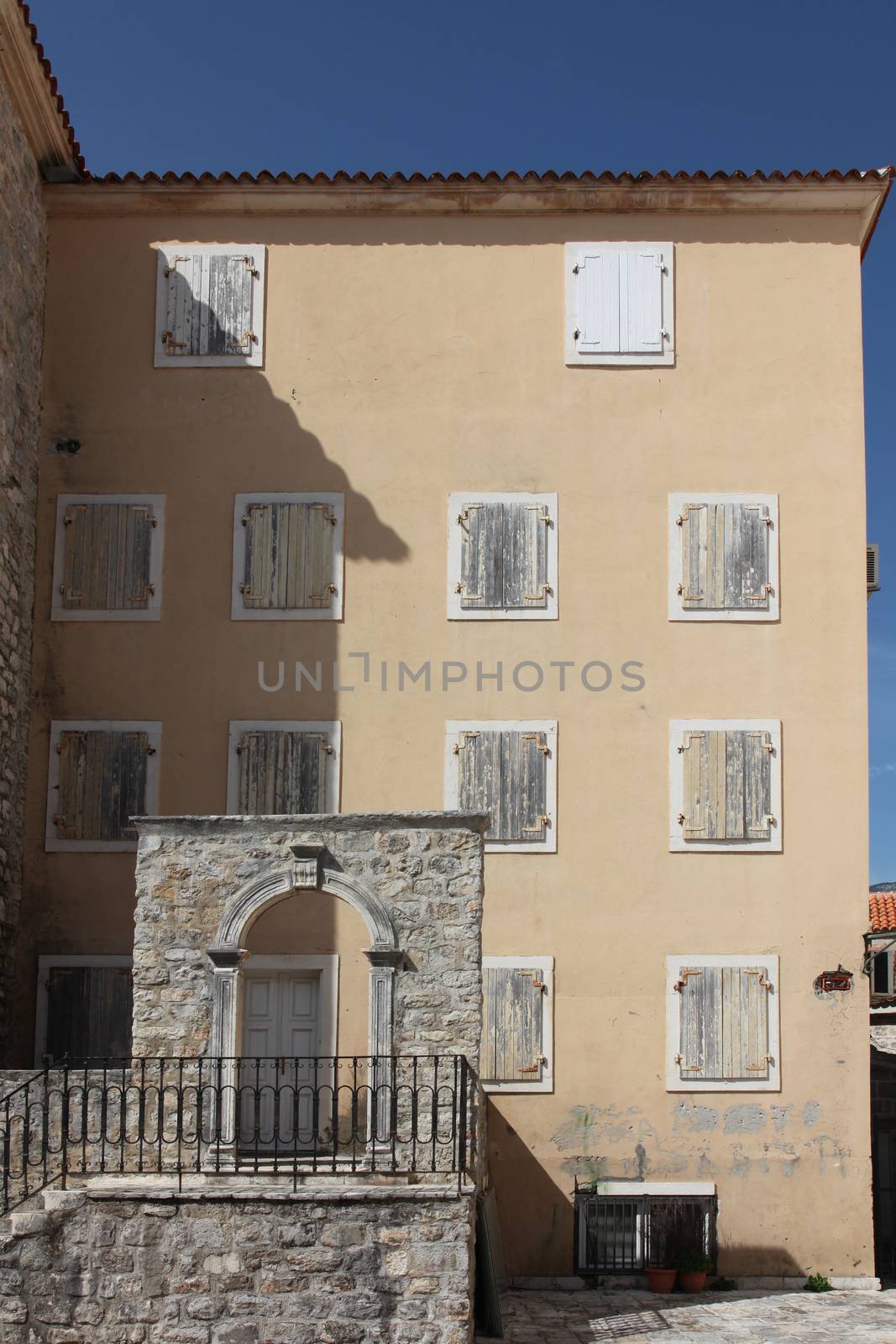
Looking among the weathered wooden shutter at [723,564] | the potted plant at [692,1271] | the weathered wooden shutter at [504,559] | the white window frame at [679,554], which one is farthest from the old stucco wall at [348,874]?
the weathered wooden shutter at [723,564]

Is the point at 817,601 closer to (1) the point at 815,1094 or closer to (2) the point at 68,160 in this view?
(1) the point at 815,1094

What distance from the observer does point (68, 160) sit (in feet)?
50.3

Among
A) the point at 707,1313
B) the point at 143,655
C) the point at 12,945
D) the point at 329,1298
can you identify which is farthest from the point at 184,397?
the point at 707,1313

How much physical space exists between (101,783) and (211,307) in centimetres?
485

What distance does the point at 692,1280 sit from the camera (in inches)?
535

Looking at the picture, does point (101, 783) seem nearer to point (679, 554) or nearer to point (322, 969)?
point (322, 969)

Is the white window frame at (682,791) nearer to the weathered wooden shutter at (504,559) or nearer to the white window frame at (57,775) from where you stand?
the weathered wooden shutter at (504,559)

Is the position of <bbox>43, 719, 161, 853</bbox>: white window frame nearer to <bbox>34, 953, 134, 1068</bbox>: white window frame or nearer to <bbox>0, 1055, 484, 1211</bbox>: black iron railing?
<bbox>34, 953, 134, 1068</bbox>: white window frame

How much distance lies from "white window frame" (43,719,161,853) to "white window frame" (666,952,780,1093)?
513cm

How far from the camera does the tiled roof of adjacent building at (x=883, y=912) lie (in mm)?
21516

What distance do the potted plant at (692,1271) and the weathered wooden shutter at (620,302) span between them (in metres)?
8.55

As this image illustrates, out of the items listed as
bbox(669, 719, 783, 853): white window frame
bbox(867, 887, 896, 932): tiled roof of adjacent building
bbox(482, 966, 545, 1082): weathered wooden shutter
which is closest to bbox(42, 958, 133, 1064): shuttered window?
bbox(482, 966, 545, 1082): weathered wooden shutter

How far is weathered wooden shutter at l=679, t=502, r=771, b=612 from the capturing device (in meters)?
14.8

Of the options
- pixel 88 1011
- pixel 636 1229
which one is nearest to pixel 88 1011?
pixel 88 1011
